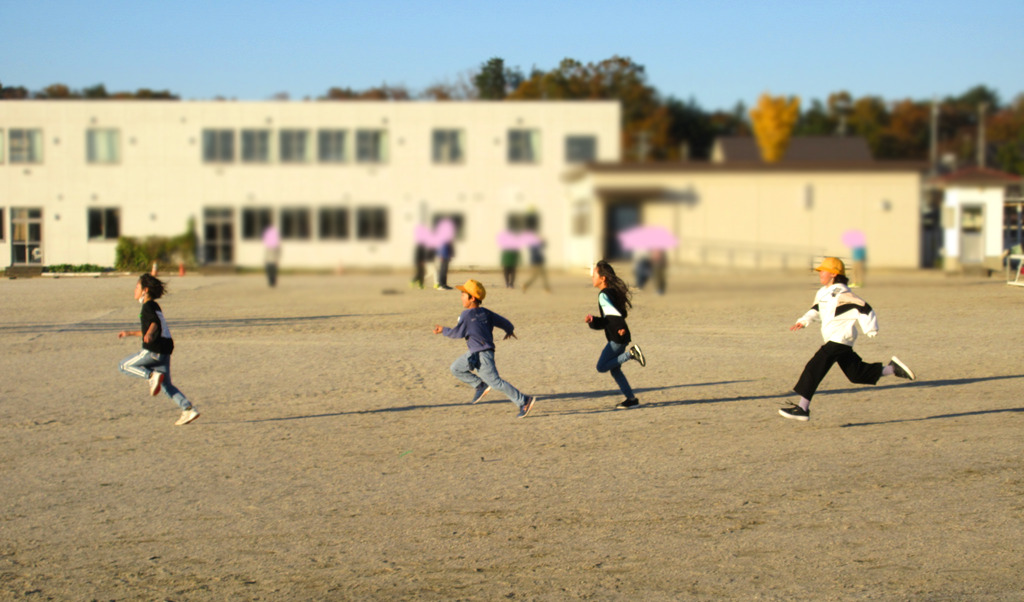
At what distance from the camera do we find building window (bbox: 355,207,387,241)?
13.4 ft

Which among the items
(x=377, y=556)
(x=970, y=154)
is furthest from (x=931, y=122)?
(x=377, y=556)

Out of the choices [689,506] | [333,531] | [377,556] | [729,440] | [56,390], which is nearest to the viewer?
[377,556]

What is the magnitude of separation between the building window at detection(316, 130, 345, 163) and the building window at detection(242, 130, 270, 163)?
0.74ft

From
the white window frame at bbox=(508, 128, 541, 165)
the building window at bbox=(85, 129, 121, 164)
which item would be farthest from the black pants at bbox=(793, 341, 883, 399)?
the building window at bbox=(85, 129, 121, 164)

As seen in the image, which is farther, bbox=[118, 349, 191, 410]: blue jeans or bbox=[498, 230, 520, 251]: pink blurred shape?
bbox=[118, 349, 191, 410]: blue jeans

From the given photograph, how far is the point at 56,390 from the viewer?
10.6m

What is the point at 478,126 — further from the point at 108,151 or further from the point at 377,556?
the point at 377,556

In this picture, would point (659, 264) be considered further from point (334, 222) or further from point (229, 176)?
point (229, 176)

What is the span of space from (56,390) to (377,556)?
696cm

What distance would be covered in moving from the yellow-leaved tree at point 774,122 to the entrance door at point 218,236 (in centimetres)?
265

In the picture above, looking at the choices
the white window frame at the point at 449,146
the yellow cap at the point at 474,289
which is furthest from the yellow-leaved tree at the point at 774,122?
the yellow cap at the point at 474,289

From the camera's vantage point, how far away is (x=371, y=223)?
4.12 m

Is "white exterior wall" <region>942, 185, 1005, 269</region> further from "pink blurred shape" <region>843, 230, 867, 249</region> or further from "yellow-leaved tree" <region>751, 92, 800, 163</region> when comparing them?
"yellow-leaved tree" <region>751, 92, 800, 163</region>

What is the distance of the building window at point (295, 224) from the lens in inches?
160
